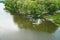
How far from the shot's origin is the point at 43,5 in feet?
33.1

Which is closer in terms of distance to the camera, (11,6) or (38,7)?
(38,7)

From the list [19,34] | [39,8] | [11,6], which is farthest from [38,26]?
[11,6]

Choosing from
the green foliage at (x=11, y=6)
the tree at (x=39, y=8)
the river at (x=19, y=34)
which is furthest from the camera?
the green foliage at (x=11, y=6)

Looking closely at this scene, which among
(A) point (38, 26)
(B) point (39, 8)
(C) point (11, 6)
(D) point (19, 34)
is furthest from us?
(C) point (11, 6)

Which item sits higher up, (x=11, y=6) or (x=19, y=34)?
(x=11, y=6)

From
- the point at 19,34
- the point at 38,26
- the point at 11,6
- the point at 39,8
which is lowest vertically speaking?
the point at 19,34

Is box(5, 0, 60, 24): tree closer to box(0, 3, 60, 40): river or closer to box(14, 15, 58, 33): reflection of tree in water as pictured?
box(14, 15, 58, 33): reflection of tree in water

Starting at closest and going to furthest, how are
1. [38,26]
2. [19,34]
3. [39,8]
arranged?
[19,34] < [38,26] < [39,8]

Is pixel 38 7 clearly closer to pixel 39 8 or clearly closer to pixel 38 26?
pixel 39 8

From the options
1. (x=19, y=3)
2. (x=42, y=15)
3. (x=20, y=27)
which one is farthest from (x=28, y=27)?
(x=19, y=3)

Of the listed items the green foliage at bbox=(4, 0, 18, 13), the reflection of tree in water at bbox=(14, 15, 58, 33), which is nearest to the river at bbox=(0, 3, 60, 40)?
the reflection of tree in water at bbox=(14, 15, 58, 33)

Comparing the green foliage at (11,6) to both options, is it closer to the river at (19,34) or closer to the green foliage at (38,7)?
the green foliage at (38,7)

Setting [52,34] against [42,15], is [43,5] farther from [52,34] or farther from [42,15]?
[52,34]

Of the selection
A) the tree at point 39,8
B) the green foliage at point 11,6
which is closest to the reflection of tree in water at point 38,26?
the tree at point 39,8
